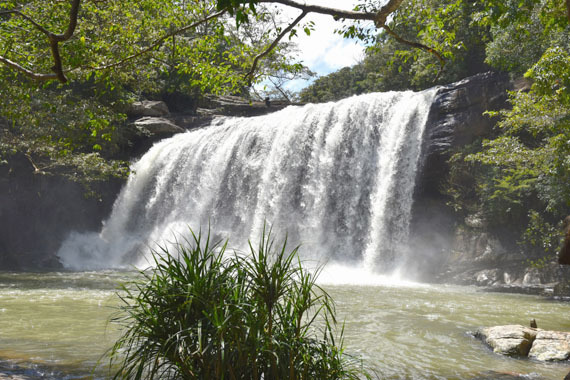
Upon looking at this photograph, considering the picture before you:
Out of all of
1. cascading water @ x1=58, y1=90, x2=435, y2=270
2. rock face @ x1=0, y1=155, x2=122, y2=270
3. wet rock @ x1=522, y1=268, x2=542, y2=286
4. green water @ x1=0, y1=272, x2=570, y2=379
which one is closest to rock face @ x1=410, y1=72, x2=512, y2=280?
cascading water @ x1=58, y1=90, x2=435, y2=270

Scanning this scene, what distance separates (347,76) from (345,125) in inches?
818

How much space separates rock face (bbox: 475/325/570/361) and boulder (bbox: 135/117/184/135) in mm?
22417

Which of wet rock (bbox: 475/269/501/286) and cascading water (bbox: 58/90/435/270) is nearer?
wet rock (bbox: 475/269/501/286)

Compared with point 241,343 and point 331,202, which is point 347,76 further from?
point 241,343

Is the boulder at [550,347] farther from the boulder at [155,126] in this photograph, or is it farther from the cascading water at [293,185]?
the boulder at [155,126]

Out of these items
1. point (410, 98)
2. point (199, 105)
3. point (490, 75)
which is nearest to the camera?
point (490, 75)

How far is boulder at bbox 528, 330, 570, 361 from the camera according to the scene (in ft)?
20.7

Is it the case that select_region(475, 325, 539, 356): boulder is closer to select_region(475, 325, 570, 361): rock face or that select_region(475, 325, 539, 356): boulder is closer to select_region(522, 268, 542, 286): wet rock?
select_region(475, 325, 570, 361): rock face

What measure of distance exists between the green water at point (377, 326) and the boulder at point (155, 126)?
43.7 ft

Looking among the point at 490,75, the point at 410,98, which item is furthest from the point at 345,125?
the point at 490,75

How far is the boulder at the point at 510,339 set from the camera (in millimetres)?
A: 6539

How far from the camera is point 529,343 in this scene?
6.69 meters

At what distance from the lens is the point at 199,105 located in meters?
34.4

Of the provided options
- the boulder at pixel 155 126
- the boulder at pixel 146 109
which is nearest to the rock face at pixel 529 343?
the boulder at pixel 155 126
